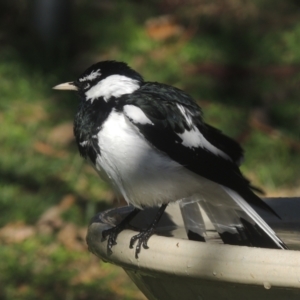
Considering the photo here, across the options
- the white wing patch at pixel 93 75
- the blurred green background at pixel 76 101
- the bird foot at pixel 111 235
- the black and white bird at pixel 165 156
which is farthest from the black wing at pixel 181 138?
the blurred green background at pixel 76 101

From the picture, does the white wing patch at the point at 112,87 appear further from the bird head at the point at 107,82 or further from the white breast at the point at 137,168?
the white breast at the point at 137,168

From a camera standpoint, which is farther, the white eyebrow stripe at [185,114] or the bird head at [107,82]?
the bird head at [107,82]

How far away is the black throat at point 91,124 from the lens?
2.67m

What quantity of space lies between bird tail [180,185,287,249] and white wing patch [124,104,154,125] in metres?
0.33

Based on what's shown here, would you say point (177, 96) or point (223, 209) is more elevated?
point (177, 96)

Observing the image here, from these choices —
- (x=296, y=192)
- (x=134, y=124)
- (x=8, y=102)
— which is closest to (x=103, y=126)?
(x=134, y=124)

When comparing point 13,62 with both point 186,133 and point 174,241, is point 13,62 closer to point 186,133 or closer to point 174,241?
point 186,133

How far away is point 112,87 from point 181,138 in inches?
14.6

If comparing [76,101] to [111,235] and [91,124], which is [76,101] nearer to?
[91,124]

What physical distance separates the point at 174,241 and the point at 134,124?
2.32ft

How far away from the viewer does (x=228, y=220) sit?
8.67 ft

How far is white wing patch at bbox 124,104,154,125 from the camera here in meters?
2.64

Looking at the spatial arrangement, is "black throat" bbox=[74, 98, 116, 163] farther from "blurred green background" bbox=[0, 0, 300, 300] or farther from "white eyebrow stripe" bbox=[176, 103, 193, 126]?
"blurred green background" bbox=[0, 0, 300, 300]

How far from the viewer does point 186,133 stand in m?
2.74
